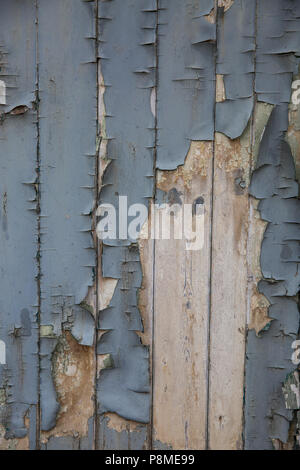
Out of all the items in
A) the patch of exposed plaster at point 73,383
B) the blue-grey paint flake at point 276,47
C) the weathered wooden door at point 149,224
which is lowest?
the patch of exposed plaster at point 73,383

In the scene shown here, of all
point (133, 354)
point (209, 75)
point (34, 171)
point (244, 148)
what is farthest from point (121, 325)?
point (209, 75)

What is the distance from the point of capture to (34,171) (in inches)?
47.6

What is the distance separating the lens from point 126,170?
1.21 metres

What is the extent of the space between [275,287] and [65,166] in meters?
0.65

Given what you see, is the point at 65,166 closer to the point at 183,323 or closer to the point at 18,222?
the point at 18,222

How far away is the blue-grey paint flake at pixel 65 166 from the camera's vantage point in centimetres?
117

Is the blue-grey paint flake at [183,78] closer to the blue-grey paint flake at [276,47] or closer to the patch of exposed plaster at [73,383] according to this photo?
the blue-grey paint flake at [276,47]

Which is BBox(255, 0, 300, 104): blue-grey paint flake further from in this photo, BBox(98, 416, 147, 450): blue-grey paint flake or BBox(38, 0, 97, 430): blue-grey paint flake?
BBox(98, 416, 147, 450): blue-grey paint flake

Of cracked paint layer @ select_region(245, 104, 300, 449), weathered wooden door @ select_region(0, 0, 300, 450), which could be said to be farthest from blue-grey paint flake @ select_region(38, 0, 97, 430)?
cracked paint layer @ select_region(245, 104, 300, 449)

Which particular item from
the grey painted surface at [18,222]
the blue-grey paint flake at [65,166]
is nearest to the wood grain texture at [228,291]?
the blue-grey paint flake at [65,166]

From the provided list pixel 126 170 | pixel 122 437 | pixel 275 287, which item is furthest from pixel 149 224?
pixel 122 437

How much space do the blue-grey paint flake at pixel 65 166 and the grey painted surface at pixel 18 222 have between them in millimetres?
27

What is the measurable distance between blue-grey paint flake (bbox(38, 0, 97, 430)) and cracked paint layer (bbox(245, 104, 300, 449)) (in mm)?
454

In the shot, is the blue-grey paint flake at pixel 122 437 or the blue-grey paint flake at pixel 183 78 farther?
the blue-grey paint flake at pixel 122 437
